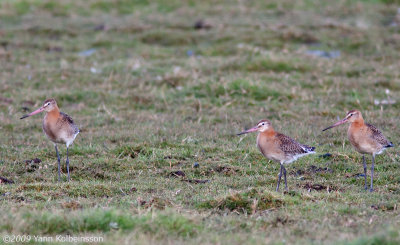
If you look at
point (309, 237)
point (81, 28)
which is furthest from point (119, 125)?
point (81, 28)

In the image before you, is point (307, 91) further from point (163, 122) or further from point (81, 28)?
point (81, 28)

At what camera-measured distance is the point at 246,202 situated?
8055 mm

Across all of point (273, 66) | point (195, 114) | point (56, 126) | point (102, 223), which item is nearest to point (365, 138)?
point (102, 223)

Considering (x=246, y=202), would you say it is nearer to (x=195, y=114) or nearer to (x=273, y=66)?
(x=195, y=114)

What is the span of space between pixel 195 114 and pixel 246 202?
6.60 meters

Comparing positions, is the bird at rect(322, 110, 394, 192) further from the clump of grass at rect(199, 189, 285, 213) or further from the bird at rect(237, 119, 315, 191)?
the clump of grass at rect(199, 189, 285, 213)

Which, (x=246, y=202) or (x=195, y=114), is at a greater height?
(x=246, y=202)

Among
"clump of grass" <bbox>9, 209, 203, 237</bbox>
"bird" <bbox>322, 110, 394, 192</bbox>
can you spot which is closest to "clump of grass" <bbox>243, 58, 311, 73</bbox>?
"bird" <bbox>322, 110, 394, 192</bbox>

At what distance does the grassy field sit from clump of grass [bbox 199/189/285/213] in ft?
0.07

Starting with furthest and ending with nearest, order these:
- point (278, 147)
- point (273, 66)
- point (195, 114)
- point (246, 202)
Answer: point (273, 66) → point (195, 114) → point (278, 147) → point (246, 202)

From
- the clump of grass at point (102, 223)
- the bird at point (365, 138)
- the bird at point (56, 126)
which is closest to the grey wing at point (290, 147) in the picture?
the bird at point (365, 138)

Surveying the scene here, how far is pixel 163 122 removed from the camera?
45.3 feet

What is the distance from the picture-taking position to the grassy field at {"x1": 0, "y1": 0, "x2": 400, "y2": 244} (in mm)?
7207

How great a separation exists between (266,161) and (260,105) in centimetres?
413
